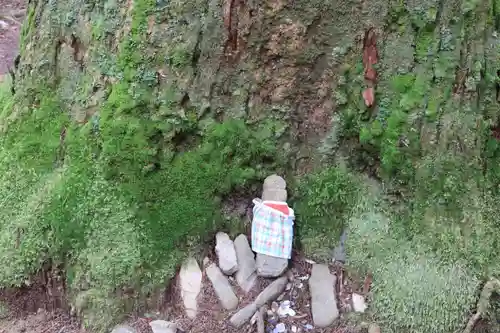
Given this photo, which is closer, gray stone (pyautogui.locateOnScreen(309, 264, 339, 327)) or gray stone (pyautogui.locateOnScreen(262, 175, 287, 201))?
gray stone (pyautogui.locateOnScreen(309, 264, 339, 327))

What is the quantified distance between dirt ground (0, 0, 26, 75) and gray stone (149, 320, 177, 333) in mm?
7341

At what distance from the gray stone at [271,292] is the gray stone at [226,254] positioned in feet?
0.89

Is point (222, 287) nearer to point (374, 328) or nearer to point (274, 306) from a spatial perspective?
point (274, 306)

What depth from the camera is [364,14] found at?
3518 mm

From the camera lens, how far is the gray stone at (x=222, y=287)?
3.58 metres

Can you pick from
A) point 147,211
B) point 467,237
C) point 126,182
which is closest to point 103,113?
point 126,182

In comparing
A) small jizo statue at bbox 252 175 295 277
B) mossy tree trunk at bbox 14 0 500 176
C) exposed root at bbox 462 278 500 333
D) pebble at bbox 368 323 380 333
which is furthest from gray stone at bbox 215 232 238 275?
exposed root at bbox 462 278 500 333

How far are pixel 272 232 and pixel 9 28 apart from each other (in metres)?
10.3

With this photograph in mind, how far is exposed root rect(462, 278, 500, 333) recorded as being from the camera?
3.17 meters

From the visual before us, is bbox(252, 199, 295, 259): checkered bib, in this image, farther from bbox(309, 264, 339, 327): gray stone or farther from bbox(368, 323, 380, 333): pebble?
bbox(368, 323, 380, 333): pebble

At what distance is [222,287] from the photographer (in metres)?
3.62

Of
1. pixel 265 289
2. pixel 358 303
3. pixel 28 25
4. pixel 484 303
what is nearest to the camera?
pixel 484 303

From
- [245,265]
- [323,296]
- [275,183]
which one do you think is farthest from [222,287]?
[275,183]

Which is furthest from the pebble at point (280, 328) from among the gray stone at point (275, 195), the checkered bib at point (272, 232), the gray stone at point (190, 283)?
the gray stone at point (275, 195)
